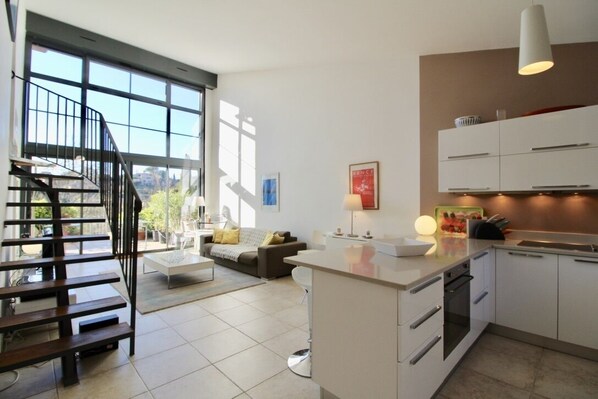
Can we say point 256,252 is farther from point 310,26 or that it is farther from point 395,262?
point 310,26

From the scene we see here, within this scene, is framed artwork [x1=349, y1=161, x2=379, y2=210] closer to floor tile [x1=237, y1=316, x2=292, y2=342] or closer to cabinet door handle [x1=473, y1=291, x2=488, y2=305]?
cabinet door handle [x1=473, y1=291, x2=488, y2=305]

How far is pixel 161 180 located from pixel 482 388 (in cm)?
722

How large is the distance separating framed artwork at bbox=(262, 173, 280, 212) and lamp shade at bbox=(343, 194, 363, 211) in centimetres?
206

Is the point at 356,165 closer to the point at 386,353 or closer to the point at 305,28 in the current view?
the point at 305,28

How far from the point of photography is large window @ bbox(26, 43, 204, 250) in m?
5.53

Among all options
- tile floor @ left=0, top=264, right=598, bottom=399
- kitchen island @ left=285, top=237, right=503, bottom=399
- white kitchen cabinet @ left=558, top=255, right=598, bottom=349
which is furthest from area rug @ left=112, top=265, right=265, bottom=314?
white kitchen cabinet @ left=558, top=255, right=598, bottom=349

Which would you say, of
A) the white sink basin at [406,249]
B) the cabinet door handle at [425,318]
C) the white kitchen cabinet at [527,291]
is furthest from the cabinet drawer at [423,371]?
the white kitchen cabinet at [527,291]

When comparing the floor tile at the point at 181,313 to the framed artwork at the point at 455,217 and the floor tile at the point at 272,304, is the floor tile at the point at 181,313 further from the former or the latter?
the framed artwork at the point at 455,217

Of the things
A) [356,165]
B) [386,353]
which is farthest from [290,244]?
[386,353]

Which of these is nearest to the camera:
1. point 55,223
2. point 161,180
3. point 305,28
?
point 55,223

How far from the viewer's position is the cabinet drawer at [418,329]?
1443 millimetres

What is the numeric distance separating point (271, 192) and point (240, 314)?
3237 millimetres

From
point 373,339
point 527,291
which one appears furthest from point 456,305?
point 527,291

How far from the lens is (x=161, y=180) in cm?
704
